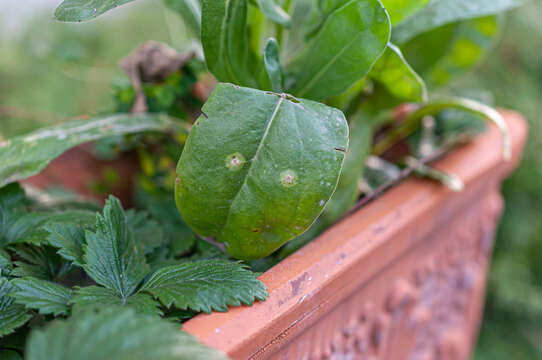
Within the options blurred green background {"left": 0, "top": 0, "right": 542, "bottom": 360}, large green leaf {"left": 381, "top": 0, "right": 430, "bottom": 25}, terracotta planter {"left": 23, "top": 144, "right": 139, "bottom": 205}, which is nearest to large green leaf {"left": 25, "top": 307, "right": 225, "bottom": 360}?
large green leaf {"left": 381, "top": 0, "right": 430, "bottom": 25}

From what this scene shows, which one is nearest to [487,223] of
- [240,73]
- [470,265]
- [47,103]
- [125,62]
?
[470,265]

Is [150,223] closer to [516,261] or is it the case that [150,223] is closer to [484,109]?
[484,109]

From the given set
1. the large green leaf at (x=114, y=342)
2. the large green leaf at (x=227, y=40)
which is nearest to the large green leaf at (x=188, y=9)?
the large green leaf at (x=227, y=40)

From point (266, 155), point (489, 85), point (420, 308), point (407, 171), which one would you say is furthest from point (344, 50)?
point (489, 85)

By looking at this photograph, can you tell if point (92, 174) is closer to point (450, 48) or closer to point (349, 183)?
point (349, 183)

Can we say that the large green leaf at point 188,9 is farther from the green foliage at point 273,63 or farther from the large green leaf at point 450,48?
the large green leaf at point 450,48

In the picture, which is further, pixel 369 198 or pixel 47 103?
pixel 47 103
